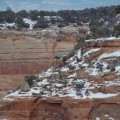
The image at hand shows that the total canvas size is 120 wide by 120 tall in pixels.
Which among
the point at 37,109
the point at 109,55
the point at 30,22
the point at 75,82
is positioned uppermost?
the point at 109,55

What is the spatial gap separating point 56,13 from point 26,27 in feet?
35.6

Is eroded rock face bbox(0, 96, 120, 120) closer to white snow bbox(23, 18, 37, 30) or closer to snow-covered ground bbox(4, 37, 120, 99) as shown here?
snow-covered ground bbox(4, 37, 120, 99)

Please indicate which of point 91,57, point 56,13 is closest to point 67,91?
point 91,57

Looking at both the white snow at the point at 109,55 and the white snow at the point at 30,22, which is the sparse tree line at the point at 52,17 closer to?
the white snow at the point at 30,22

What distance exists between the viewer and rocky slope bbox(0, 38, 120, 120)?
19062mm

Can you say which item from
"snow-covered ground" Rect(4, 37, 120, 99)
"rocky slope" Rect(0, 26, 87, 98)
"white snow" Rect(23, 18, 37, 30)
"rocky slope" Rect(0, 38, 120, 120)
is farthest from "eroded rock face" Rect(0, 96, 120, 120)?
"white snow" Rect(23, 18, 37, 30)

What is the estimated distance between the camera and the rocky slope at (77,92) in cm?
1906

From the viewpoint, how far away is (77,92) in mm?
19547

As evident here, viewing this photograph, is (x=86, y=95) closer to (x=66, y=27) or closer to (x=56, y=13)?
(x=66, y=27)

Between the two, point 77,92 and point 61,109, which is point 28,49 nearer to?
point 61,109

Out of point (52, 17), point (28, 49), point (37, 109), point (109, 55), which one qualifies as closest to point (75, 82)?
point (37, 109)

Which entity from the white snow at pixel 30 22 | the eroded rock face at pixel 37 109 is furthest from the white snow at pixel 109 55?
the white snow at pixel 30 22

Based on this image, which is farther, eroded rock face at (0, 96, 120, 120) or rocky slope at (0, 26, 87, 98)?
rocky slope at (0, 26, 87, 98)

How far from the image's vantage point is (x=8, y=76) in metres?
44.1
